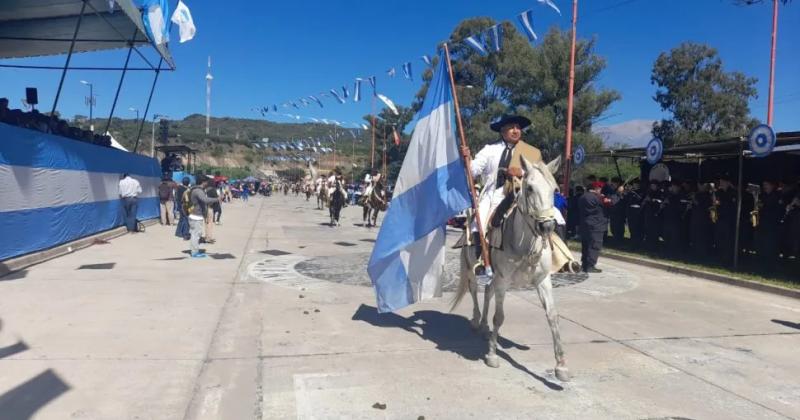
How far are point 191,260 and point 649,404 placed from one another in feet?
33.9

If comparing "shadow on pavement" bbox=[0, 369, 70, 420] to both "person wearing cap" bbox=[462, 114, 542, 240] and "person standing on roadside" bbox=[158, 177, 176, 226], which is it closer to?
"person wearing cap" bbox=[462, 114, 542, 240]

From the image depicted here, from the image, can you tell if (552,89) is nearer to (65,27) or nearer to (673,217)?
(673,217)

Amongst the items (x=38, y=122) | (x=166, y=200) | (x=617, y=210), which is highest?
(x=38, y=122)

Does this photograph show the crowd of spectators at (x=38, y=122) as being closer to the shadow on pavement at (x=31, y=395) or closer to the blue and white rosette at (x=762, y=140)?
the shadow on pavement at (x=31, y=395)

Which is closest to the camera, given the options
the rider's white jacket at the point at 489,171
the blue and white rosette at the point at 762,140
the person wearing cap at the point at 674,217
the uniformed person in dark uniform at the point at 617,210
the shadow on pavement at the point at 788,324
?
the rider's white jacket at the point at 489,171

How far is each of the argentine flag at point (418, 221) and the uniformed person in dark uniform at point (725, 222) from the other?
951cm

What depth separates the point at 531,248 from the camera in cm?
515

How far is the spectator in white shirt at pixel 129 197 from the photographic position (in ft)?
58.2

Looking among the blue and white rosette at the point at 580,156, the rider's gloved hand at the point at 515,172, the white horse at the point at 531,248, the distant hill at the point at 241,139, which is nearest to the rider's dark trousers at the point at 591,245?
the blue and white rosette at the point at 580,156

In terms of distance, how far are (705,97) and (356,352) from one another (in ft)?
139

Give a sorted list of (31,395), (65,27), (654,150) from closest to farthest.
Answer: (31,395)
(654,150)
(65,27)

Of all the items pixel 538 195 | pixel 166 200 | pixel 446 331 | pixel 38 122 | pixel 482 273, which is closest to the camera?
pixel 538 195

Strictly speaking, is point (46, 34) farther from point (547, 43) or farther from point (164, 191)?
point (547, 43)

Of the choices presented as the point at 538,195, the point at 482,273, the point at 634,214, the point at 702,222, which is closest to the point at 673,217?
the point at 702,222
